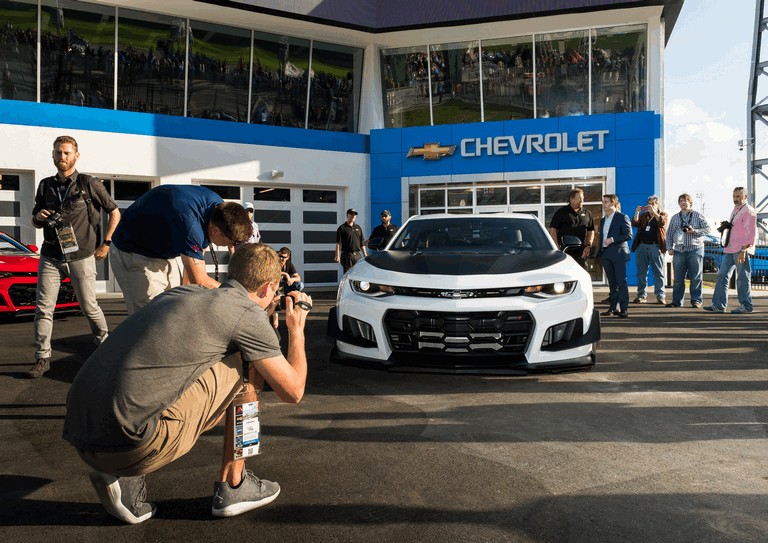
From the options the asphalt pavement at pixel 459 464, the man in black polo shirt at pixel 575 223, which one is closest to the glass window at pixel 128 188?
the man in black polo shirt at pixel 575 223

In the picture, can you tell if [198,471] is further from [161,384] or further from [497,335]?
[497,335]

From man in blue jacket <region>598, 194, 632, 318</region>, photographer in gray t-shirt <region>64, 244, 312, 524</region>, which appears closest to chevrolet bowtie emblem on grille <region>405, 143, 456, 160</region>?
man in blue jacket <region>598, 194, 632, 318</region>

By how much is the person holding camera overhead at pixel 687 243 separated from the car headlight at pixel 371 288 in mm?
7589

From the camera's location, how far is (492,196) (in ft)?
60.1

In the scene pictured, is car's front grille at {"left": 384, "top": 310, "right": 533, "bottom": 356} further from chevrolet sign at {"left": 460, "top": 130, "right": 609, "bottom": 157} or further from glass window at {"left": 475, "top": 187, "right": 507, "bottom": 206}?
glass window at {"left": 475, "top": 187, "right": 507, "bottom": 206}

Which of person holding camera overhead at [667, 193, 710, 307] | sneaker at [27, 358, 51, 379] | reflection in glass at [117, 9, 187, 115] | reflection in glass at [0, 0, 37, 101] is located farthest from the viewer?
reflection in glass at [117, 9, 187, 115]

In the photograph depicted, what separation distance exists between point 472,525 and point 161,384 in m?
1.33

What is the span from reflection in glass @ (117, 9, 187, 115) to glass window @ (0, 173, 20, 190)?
3042mm

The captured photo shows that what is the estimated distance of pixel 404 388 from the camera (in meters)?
5.30

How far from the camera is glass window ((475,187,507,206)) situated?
1822cm

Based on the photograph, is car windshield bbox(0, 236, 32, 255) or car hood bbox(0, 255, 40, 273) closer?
car hood bbox(0, 255, 40, 273)

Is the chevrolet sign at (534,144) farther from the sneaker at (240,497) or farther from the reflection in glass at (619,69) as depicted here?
the sneaker at (240,497)

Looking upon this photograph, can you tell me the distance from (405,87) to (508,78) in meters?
3.02

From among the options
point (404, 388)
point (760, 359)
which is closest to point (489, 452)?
A: point (404, 388)
